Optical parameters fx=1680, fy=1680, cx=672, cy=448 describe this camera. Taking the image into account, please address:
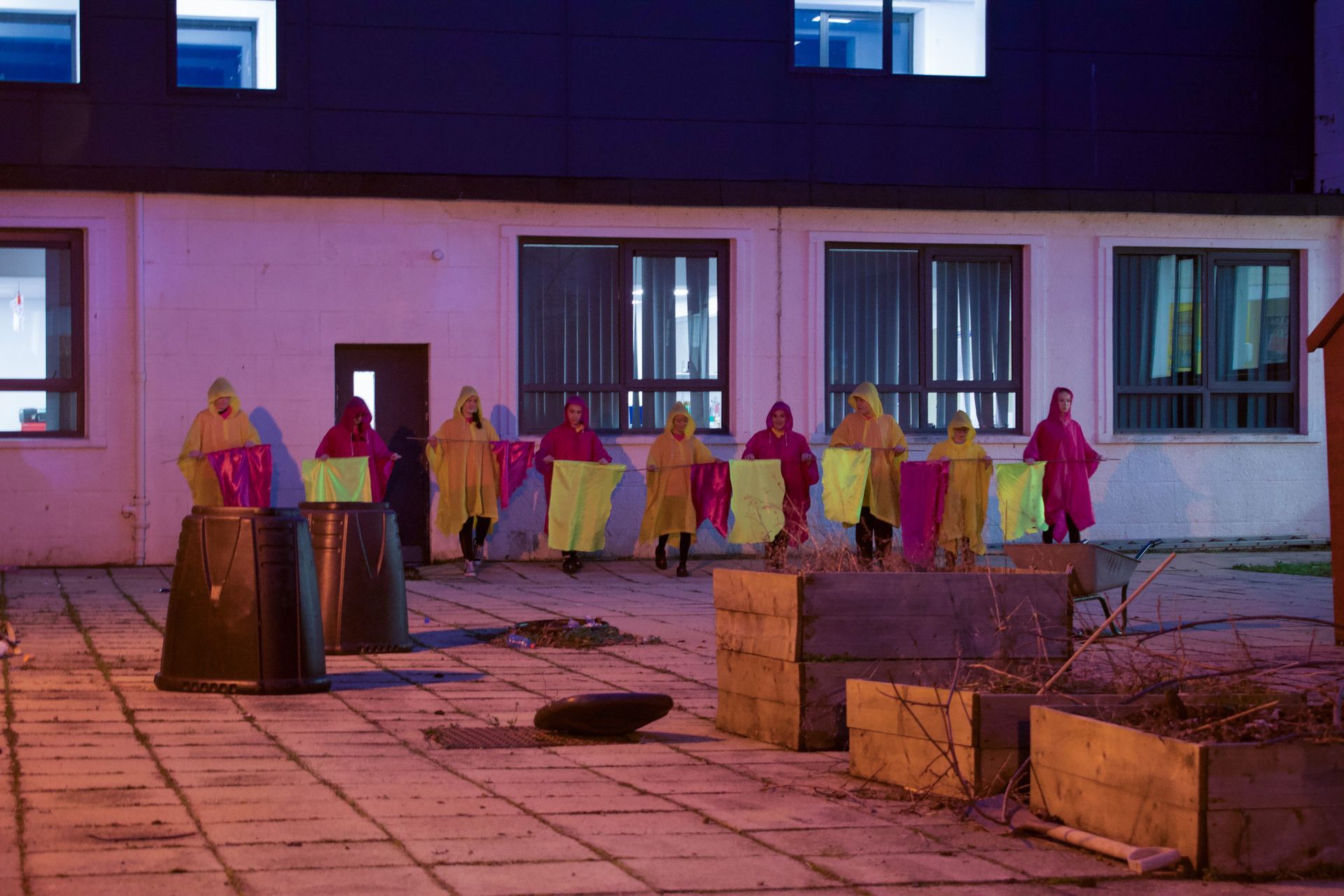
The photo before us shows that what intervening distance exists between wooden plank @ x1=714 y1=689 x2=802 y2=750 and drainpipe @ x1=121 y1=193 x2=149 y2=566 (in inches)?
442

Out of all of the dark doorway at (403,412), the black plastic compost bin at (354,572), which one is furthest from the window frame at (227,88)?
the black plastic compost bin at (354,572)

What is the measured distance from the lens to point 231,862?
5.35 m

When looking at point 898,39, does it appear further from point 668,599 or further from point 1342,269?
point 668,599

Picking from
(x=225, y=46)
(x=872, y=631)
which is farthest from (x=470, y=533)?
(x=872, y=631)

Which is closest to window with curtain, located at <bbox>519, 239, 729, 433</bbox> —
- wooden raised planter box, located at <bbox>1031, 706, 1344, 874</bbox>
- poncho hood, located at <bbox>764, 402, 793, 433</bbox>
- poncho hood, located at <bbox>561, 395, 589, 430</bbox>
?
poncho hood, located at <bbox>561, 395, 589, 430</bbox>

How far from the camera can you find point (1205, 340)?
69.3 ft

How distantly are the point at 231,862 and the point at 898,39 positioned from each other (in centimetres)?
1693

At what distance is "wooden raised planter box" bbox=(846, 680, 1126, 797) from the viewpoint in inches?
253

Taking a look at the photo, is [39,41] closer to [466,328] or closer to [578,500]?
[466,328]

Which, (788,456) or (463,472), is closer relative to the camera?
(463,472)

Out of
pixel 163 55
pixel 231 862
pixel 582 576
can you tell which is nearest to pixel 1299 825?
pixel 231 862

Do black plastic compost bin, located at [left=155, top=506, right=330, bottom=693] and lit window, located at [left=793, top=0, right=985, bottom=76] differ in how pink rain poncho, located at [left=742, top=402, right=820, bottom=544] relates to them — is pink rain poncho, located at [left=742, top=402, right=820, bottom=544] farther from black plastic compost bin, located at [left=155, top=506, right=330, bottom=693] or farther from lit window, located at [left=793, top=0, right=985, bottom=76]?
black plastic compost bin, located at [left=155, top=506, right=330, bottom=693]

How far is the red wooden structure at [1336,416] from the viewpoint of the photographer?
A: 1101 centimetres

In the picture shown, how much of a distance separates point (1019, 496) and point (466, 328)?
6358mm
